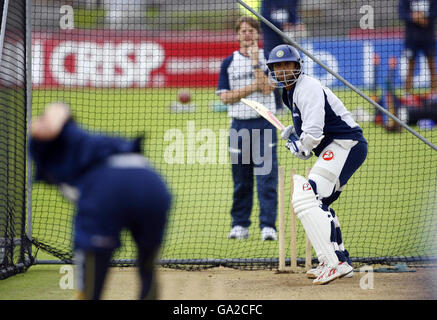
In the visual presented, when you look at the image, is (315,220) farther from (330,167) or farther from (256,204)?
(256,204)

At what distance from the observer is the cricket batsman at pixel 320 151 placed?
5871mm

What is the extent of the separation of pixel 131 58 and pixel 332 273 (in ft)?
43.8

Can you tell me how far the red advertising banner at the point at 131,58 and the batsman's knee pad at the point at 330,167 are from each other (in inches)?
443

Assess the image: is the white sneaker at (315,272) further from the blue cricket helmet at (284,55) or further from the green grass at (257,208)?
the blue cricket helmet at (284,55)

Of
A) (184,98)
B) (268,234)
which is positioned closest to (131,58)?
(184,98)

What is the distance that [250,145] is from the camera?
26.1 feet

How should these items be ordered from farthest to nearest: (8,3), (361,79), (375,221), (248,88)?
1. (361,79)
2. (375,221)
3. (248,88)
4. (8,3)

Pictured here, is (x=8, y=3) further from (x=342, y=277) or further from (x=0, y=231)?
(x=342, y=277)

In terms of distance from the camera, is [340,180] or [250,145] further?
[250,145]

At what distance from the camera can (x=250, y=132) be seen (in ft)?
26.0

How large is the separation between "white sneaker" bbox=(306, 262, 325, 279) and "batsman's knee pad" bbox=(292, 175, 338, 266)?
0.16 m

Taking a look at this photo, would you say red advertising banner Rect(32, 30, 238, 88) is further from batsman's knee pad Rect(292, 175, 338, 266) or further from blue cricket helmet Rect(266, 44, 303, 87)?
batsman's knee pad Rect(292, 175, 338, 266)

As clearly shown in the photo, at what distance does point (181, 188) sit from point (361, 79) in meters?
8.05
